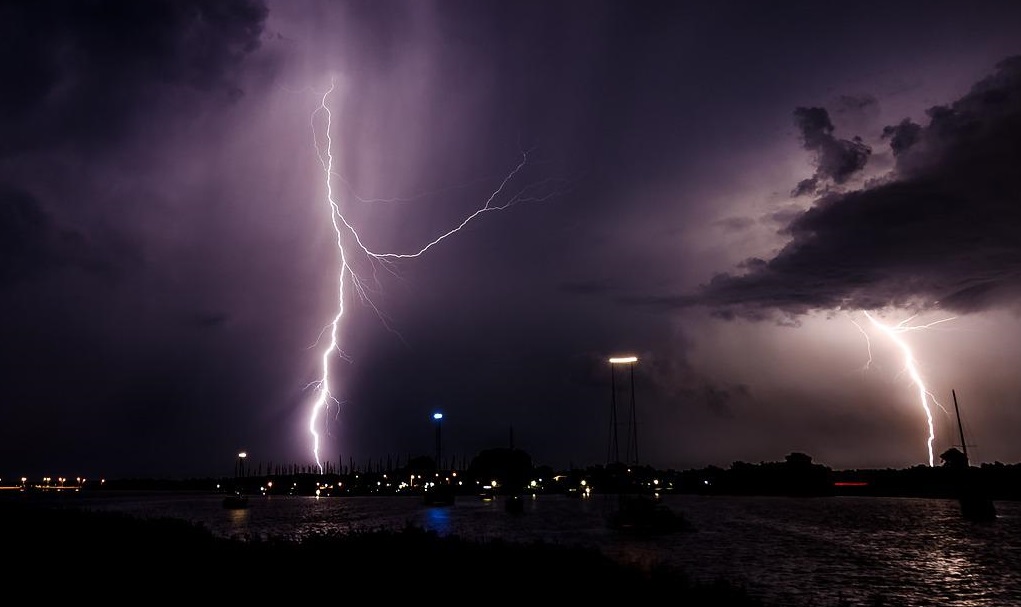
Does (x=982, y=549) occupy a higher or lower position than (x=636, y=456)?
lower

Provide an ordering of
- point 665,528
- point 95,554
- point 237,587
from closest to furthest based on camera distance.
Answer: point 237,587 < point 95,554 < point 665,528

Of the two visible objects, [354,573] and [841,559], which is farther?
[841,559]

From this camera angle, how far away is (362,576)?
67.0 feet

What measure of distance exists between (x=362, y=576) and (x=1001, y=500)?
22940cm

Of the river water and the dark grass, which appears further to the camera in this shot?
the river water

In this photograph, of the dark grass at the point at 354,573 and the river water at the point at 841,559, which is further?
the river water at the point at 841,559

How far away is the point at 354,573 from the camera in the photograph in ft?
68.5

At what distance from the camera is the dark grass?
18359 millimetres

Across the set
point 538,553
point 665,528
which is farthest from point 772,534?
point 538,553

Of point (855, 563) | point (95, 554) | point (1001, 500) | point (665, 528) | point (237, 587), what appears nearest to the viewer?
point (237, 587)

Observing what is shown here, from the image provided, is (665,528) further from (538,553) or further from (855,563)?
(538,553)

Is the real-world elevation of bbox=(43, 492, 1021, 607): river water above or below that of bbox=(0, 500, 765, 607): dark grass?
below

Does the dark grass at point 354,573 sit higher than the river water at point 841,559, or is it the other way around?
the dark grass at point 354,573

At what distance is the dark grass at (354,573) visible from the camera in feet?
60.2
